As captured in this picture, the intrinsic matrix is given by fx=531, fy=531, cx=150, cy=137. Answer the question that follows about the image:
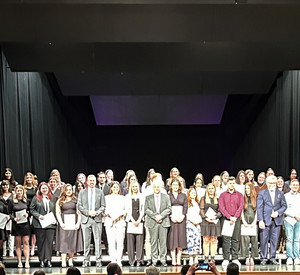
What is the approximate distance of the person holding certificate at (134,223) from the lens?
6.95 meters

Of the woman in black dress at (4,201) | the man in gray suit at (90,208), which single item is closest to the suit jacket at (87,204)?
the man in gray suit at (90,208)

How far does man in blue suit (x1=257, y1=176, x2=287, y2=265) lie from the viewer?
22.9ft

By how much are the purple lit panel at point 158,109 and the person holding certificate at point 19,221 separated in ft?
19.5

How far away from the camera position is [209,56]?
9.59m

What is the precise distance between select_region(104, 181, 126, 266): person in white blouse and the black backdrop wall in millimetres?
2816

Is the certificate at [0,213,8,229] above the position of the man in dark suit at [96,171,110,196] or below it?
below

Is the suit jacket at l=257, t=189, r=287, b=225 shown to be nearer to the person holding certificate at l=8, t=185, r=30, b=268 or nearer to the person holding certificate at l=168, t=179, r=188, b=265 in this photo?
the person holding certificate at l=168, t=179, r=188, b=265

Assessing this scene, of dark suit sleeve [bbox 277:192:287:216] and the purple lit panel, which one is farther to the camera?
the purple lit panel

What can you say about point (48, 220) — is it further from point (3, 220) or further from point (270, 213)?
point (270, 213)

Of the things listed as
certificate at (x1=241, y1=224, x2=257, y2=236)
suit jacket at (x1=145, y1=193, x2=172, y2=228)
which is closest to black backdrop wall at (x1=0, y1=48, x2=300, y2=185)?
suit jacket at (x1=145, y1=193, x2=172, y2=228)

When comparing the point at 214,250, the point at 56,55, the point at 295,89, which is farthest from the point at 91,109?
the point at 214,250

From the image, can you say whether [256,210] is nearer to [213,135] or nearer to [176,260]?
[176,260]

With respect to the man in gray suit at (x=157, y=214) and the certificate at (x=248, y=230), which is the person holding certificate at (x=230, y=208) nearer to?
the certificate at (x=248, y=230)

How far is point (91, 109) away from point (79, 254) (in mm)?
6589
